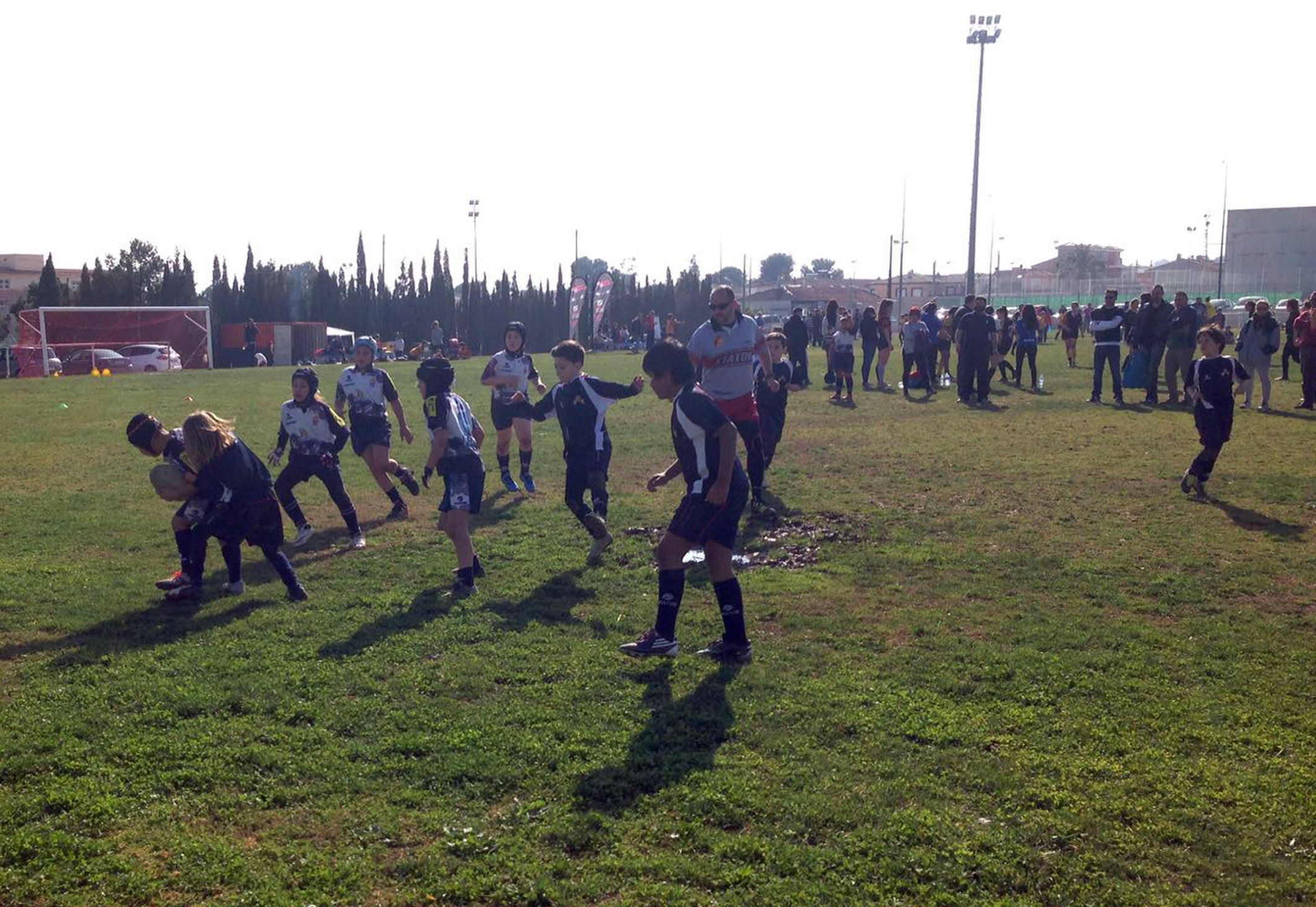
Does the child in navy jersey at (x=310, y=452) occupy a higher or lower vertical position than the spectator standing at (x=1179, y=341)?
lower

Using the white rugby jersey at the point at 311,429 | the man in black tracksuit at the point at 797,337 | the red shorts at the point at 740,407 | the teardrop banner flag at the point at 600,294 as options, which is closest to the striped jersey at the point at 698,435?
the red shorts at the point at 740,407

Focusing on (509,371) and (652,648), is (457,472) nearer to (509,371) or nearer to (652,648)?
(652,648)

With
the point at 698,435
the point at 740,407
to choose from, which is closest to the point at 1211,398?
the point at 740,407

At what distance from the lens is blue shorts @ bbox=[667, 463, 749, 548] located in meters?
6.24

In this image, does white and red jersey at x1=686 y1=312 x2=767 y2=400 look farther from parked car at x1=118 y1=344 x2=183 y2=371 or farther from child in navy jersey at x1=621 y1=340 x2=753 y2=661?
parked car at x1=118 y1=344 x2=183 y2=371

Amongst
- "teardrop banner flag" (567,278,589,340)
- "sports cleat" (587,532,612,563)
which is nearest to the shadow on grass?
"sports cleat" (587,532,612,563)

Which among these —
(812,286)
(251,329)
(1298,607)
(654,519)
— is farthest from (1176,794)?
(812,286)

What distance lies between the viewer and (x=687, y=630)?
6.91 meters

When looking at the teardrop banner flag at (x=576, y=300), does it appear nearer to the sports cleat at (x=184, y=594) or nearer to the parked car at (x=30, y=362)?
the parked car at (x=30, y=362)

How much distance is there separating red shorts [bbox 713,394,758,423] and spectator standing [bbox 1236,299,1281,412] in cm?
1163

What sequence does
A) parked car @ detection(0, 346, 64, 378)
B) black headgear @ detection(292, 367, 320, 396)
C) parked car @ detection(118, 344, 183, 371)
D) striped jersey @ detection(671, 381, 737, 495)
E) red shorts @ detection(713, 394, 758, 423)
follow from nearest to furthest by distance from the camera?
striped jersey @ detection(671, 381, 737, 495)
black headgear @ detection(292, 367, 320, 396)
red shorts @ detection(713, 394, 758, 423)
parked car @ detection(0, 346, 64, 378)
parked car @ detection(118, 344, 183, 371)

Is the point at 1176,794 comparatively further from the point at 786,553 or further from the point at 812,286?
the point at 812,286

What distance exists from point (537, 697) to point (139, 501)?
7.90 meters

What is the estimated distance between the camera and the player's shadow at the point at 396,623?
258 inches
